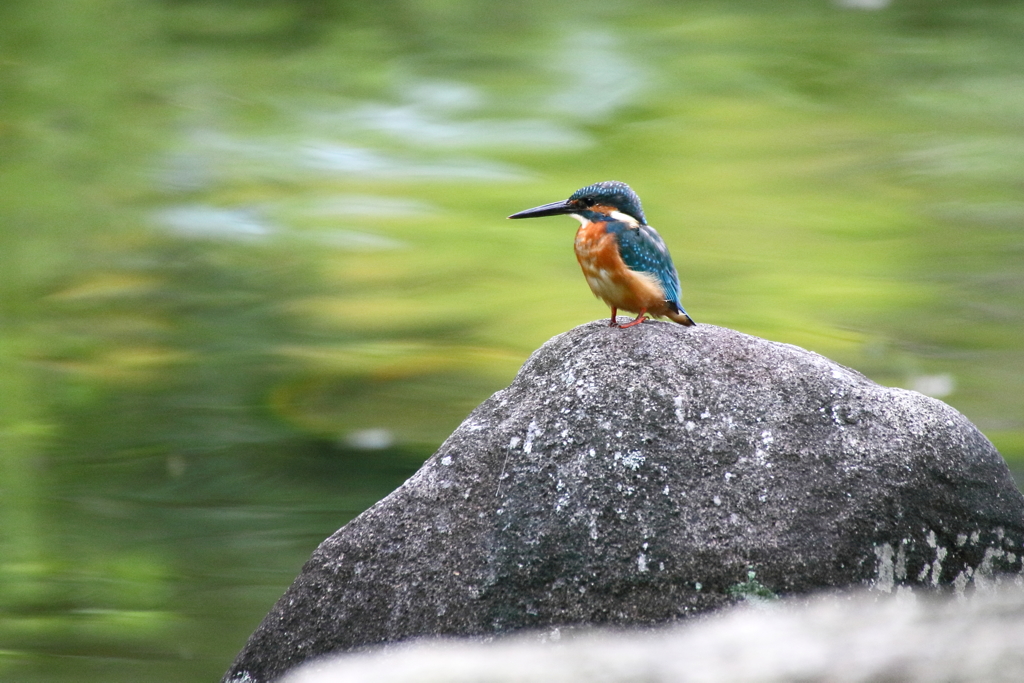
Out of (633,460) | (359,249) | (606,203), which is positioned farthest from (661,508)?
(359,249)

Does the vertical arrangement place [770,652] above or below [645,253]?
below

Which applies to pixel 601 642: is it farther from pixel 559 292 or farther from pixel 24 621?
pixel 559 292

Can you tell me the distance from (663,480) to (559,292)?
483cm

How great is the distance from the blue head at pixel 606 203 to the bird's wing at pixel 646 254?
8 cm

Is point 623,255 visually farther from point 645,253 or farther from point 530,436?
point 530,436

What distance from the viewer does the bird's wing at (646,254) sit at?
3.15 meters

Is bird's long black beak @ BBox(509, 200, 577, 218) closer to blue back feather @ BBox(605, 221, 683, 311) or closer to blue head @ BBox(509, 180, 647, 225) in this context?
blue head @ BBox(509, 180, 647, 225)

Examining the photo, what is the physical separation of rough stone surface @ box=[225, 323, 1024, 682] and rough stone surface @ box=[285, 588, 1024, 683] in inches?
2.2

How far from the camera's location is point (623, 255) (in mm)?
3158

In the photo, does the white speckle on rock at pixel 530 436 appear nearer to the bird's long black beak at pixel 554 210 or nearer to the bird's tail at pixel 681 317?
the bird's tail at pixel 681 317

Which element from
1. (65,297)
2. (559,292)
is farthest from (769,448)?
(65,297)

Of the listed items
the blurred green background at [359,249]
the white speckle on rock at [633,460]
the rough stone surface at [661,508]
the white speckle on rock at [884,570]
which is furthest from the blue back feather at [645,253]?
the blurred green background at [359,249]

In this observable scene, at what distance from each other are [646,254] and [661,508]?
0.74 metres

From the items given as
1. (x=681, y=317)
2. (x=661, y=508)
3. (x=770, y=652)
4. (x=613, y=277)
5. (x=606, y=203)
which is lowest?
(x=770, y=652)
